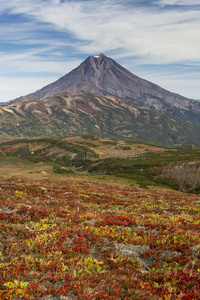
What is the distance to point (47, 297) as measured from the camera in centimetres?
588

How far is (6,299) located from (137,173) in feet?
256

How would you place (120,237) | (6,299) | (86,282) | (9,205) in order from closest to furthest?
(6,299) < (86,282) < (120,237) < (9,205)

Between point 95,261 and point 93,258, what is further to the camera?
point 93,258

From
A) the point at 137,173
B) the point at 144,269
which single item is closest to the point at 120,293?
the point at 144,269

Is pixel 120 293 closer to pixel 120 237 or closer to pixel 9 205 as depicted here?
pixel 120 237

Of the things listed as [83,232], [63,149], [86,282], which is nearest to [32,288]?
[86,282]

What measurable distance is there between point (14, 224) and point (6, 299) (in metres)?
5.47

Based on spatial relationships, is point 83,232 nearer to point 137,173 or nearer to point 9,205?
point 9,205

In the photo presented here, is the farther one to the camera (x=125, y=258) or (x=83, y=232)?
(x=83, y=232)

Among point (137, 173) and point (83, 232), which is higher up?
point (83, 232)

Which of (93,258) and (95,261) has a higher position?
(95,261)

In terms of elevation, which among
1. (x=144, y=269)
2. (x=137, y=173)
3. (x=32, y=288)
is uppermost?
(x=32, y=288)

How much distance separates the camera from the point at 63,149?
492 feet

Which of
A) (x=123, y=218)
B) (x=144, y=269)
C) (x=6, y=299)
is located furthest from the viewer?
(x=123, y=218)
